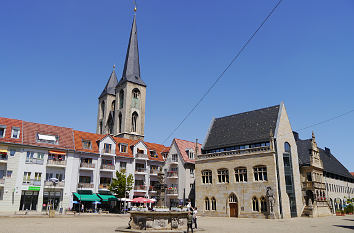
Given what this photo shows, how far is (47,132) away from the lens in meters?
47.1

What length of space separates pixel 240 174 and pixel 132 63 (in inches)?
2164

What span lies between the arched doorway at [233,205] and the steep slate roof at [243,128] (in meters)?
7.71

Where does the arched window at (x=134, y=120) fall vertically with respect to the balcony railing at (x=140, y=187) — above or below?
above

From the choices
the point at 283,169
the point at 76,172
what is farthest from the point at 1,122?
the point at 283,169

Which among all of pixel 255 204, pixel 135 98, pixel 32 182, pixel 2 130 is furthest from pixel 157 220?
pixel 135 98

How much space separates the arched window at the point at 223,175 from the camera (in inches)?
1706

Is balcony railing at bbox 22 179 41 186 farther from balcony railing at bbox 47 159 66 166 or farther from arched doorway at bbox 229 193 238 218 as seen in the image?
arched doorway at bbox 229 193 238 218

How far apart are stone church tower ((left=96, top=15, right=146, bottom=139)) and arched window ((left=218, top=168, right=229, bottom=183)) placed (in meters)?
38.4

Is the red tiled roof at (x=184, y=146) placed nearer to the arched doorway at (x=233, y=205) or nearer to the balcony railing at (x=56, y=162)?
the arched doorway at (x=233, y=205)

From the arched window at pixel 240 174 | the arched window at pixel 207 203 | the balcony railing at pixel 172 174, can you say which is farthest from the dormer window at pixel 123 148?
the arched window at pixel 240 174

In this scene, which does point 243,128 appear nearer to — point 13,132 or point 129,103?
point 13,132

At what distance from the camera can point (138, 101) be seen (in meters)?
82.4

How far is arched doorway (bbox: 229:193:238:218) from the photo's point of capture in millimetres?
41353

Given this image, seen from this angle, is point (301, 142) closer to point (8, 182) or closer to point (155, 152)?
point (155, 152)
